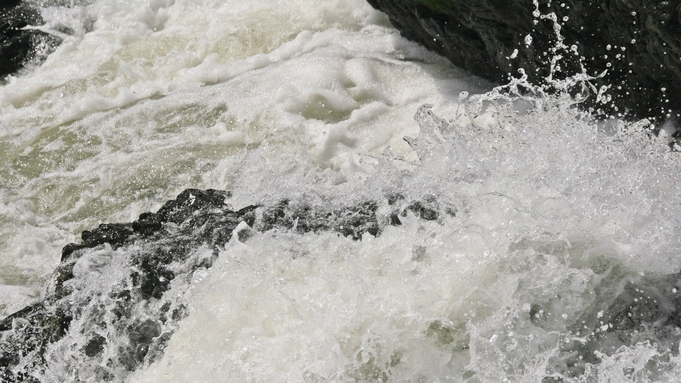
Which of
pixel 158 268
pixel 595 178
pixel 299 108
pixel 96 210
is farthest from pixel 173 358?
pixel 299 108

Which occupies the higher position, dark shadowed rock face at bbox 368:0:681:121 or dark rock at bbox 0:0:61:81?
dark shadowed rock face at bbox 368:0:681:121

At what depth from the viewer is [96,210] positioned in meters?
5.38

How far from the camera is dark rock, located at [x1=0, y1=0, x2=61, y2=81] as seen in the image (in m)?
7.39

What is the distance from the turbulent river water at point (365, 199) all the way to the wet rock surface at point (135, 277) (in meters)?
0.10

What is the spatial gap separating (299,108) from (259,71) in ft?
2.66

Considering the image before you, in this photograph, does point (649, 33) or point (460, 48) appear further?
point (460, 48)

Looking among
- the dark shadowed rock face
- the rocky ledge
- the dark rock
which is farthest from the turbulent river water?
the dark rock

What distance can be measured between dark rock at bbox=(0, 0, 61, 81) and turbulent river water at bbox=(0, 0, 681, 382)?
0.50 m

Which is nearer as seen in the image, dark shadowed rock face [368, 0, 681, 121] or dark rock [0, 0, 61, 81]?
dark shadowed rock face [368, 0, 681, 121]

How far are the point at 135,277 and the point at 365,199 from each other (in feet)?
4.49

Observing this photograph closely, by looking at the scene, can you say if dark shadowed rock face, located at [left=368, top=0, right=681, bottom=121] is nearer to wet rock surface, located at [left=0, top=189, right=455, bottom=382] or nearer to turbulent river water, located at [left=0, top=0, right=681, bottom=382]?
turbulent river water, located at [left=0, top=0, right=681, bottom=382]

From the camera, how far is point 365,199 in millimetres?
A: 4402

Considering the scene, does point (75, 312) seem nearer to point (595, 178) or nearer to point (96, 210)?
point (96, 210)

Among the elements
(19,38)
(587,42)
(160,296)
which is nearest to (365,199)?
(160,296)
